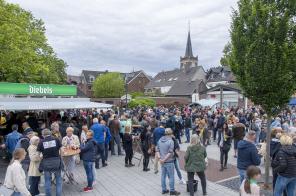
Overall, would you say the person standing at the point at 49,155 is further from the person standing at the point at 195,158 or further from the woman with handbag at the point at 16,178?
the person standing at the point at 195,158

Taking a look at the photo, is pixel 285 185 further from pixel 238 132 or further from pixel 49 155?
pixel 49 155

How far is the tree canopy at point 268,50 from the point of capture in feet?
28.2

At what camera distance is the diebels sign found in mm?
13788

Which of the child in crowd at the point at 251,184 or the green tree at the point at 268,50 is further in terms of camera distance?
the green tree at the point at 268,50

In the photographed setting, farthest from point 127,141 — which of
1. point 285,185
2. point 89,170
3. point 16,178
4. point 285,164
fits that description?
point 285,164

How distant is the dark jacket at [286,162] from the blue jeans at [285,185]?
5.5 inches

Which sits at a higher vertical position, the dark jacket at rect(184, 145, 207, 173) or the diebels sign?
the diebels sign

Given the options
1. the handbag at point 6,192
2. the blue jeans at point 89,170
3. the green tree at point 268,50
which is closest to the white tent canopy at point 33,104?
the blue jeans at point 89,170

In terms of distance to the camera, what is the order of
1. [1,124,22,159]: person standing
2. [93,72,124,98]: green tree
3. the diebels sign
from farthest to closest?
[93,72,124,98]: green tree → the diebels sign → [1,124,22,159]: person standing

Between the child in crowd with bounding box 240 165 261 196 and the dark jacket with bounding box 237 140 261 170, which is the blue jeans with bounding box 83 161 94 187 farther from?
the child in crowd with bounding box 240 165 261 196

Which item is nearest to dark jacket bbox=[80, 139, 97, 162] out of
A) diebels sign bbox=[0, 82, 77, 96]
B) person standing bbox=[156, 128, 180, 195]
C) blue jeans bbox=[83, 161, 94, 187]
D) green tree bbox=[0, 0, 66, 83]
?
blue jeans bbox=[83, 161, 94, 187]

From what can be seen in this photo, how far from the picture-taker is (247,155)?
768 cm

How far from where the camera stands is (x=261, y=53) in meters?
8.78

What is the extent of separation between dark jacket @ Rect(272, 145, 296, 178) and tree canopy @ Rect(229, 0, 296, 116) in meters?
2.31
